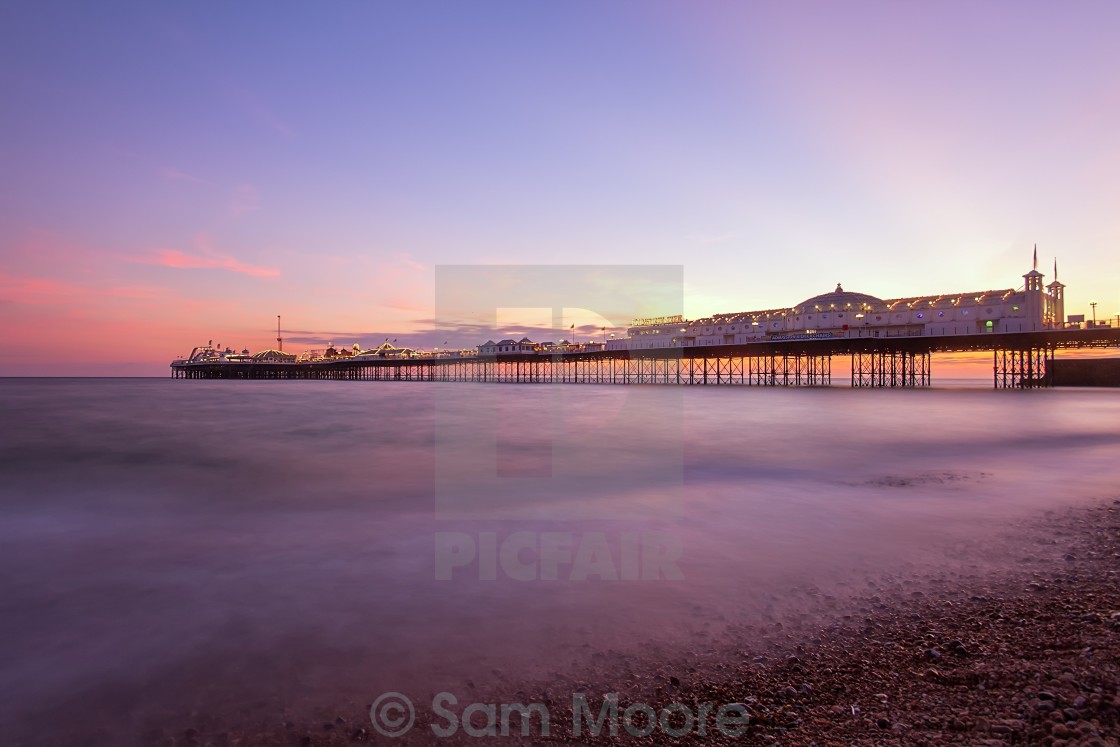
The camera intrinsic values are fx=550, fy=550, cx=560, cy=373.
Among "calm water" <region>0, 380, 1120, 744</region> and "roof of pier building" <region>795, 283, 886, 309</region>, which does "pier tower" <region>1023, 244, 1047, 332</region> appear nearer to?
"roof of pier building" <region>795, 283, 886, 309</region>

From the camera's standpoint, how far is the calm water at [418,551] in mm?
3783

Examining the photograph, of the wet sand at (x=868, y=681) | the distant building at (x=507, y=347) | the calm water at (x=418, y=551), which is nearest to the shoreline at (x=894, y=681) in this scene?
the wet sand at (x=868, y=681)

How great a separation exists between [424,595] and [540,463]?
8603 millimetres

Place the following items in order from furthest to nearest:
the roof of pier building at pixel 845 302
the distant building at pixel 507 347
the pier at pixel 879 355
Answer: the distant building at pixel 507 347, the roof of pier building at pixel 845 302, the pier at pixel 879 355

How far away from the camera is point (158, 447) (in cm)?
1730

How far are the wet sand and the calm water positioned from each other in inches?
9.3

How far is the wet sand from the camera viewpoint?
2680 mm

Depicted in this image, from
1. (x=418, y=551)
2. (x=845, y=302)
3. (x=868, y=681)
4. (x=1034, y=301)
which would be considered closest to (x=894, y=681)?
(x=868, y=681)

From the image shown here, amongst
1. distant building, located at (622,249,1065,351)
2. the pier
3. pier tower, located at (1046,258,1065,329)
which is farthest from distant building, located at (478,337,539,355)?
pier tower, located at (1046,258,1065,329)

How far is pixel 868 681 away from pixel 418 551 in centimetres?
479

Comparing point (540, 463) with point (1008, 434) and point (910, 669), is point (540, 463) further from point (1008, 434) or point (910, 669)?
point (1008, 434)

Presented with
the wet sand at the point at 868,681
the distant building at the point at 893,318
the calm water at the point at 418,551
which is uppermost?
the distant building at the point at 893,318

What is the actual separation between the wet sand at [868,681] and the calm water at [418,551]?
0.77 feet

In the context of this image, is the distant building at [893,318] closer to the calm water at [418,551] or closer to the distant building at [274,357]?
the calm water at [418,551]
